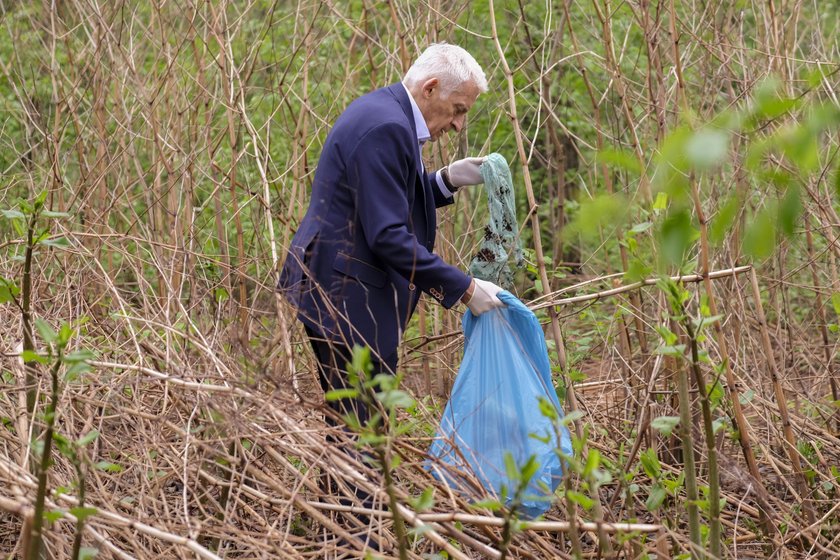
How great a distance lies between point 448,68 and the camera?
118 inches

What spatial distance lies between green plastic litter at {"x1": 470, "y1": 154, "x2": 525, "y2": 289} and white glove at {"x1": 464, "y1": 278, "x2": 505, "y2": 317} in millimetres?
237

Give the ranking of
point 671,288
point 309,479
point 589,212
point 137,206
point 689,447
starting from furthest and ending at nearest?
point 137,206
point 309,479
point 689,447
point 671,288
point 589,212

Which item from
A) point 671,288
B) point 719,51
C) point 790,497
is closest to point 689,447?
point 671,288

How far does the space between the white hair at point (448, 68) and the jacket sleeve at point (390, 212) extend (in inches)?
10.3

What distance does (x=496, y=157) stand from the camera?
10.3 ft

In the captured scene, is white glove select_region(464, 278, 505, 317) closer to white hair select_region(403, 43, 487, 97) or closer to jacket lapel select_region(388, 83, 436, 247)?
jacket lapel select_region(388, 83, 436, 247)

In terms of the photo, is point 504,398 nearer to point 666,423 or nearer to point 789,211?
point 666,423

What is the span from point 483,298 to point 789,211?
6.31 ft

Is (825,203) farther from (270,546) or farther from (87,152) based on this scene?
(87,152)

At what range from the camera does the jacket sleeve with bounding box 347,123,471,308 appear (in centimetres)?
280

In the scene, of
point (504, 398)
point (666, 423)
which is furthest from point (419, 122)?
point (666, 423)

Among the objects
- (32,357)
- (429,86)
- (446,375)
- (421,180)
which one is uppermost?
(429,86)

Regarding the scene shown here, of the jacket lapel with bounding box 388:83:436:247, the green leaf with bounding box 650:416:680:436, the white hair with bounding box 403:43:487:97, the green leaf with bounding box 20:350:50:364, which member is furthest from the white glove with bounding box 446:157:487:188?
the green leaf with bounding box 20:350:50:364

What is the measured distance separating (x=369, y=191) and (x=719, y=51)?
4.93ft
